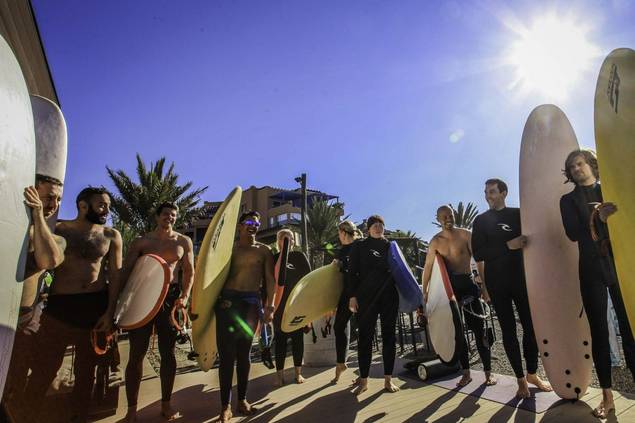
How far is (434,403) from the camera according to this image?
292cm

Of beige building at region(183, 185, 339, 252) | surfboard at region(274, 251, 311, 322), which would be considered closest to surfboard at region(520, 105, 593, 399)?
surfboard at region(274, 251, 311, 322)

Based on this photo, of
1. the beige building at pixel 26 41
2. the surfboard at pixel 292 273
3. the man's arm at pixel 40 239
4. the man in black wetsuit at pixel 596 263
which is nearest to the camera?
the man's arm at pixel 40 239

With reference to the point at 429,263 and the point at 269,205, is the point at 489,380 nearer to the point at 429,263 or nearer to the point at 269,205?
the point at 429,263

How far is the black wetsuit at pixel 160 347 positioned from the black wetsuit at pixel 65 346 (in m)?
0.32

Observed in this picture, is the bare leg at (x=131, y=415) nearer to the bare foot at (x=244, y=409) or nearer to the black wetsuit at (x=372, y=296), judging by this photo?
the bare foot at (x=244, y=409)

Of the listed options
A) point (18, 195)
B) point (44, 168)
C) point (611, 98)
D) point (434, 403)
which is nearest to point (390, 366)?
point (434, 403)

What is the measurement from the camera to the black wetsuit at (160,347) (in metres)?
2.70

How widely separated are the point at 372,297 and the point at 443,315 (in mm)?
782

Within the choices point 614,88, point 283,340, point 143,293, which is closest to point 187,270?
point 143,293

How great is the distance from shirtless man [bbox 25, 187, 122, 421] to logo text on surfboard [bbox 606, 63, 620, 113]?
361 centimetres

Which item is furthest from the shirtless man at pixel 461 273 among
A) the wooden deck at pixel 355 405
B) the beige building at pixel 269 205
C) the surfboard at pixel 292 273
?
the beige building at pixel 269 205

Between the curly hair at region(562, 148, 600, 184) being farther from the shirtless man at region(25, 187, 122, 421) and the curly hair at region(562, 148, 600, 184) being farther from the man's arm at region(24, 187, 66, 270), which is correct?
the shirtless man at region(25, 187, 122, 421)

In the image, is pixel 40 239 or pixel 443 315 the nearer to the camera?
pixel 40 239

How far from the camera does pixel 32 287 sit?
2146 mm
